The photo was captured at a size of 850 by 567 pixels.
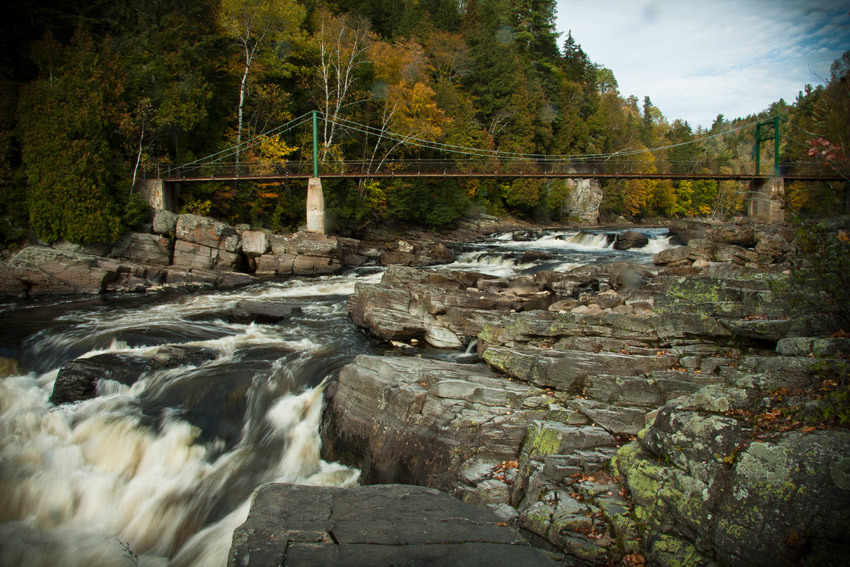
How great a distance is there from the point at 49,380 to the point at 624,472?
10483 mm

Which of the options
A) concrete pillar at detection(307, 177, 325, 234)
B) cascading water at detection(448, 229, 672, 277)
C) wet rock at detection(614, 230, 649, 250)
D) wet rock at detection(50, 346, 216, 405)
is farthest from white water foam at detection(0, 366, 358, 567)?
wet rock at detection(614, 230, 649, 250)

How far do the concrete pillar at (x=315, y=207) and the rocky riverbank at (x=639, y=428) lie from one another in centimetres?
1708

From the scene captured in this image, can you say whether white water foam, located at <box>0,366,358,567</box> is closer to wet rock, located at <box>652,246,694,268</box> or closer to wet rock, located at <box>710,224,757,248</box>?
wet rock, located at <box>652,246,694,268</box>

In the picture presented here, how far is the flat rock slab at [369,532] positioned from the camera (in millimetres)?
3438

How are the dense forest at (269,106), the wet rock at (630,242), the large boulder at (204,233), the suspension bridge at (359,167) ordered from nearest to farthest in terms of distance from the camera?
the dense forest at (269,106) → the large boulder at (204,233) → the suspension bridge at (359,167) → the wet rock at (630,242)

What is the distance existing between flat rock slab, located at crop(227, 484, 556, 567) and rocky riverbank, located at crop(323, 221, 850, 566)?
0.73m

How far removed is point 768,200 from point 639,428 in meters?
32.8

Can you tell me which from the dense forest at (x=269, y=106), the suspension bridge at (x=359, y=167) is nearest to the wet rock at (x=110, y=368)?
the dense forest at (x=269, y=106)

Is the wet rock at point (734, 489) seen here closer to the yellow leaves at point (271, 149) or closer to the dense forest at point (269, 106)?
the dense forest at point (269, 106)

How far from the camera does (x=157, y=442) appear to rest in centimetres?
750

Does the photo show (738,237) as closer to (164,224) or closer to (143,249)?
(164,224)

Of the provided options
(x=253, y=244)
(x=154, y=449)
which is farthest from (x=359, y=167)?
(x=154, y=449)

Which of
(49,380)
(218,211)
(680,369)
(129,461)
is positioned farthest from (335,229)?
(680,369)

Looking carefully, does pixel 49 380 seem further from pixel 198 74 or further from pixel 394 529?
pixel 198 74
